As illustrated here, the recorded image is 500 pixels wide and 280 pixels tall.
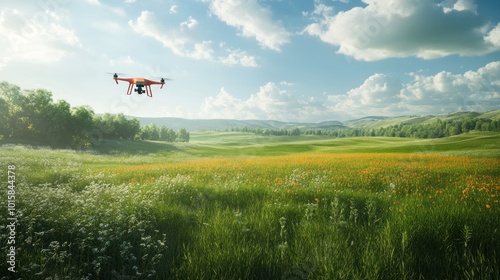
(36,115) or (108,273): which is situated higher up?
(36,115)

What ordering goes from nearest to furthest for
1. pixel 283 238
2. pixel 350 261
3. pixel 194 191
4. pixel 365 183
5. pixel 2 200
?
pixel 350 261 < pixel 283 238 < pixel 2 200 < pixel 194 191 < pixel 365 183

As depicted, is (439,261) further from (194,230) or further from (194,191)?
(194,191)

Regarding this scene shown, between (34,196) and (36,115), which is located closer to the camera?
(34,196)

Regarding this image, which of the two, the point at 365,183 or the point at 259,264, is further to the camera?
the point at 365,183

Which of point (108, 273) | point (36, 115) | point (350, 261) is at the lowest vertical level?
point (108, 273)

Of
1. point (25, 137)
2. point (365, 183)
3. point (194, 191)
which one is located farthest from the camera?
point (25, 137)

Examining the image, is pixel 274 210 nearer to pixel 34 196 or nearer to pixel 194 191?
pixel 194 191

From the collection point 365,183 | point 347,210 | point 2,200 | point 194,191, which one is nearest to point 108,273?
point 2,200

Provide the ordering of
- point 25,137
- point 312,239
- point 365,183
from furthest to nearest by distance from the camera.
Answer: point 25,137 → point 365,183 → point 312,239

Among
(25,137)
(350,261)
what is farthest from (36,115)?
(350,261)
